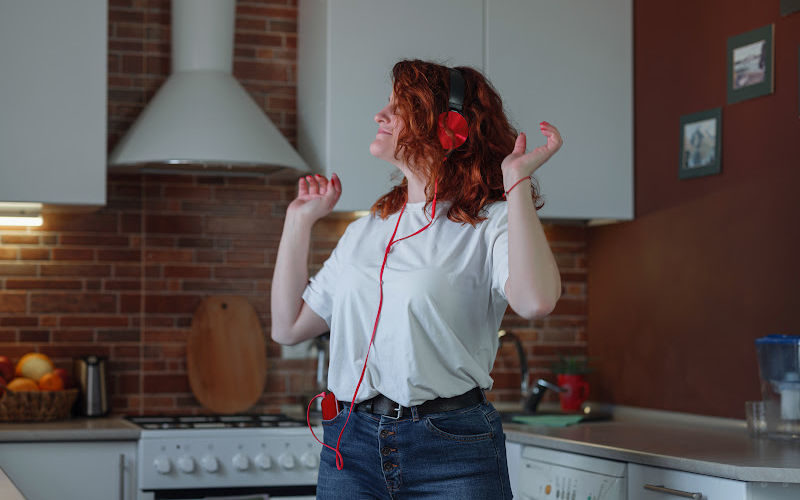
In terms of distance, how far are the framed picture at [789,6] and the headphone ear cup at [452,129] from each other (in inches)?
58.5

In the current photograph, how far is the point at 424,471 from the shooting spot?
176 centimetres

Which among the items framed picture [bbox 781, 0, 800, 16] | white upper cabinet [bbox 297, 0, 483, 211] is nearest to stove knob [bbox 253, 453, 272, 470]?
white upper cabinet [bbox 297, 0, 483, 211]

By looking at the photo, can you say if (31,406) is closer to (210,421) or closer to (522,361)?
(210,421)

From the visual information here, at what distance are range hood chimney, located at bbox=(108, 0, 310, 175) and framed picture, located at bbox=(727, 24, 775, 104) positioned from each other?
4.60 feet

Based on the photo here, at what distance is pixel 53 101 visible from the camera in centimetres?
318

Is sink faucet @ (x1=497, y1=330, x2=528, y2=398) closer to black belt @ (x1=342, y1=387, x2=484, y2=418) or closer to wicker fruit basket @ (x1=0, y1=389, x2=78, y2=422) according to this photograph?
wicker fruit basket @ (x1=0, y1=389, x2=78, y2=422)

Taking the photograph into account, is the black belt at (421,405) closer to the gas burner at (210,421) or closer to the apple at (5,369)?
the gas burner at (210,421)

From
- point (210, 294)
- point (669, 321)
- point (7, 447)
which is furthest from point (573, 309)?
point (7, 447)

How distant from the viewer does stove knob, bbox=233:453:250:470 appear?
3.09m

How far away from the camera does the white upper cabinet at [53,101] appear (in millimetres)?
3141

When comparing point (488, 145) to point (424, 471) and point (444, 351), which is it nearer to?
point (444, 351)

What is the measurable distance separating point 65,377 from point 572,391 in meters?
1.79

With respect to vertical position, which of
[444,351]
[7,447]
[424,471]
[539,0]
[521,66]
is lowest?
[7,447]

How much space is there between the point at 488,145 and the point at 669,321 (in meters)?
1.78
